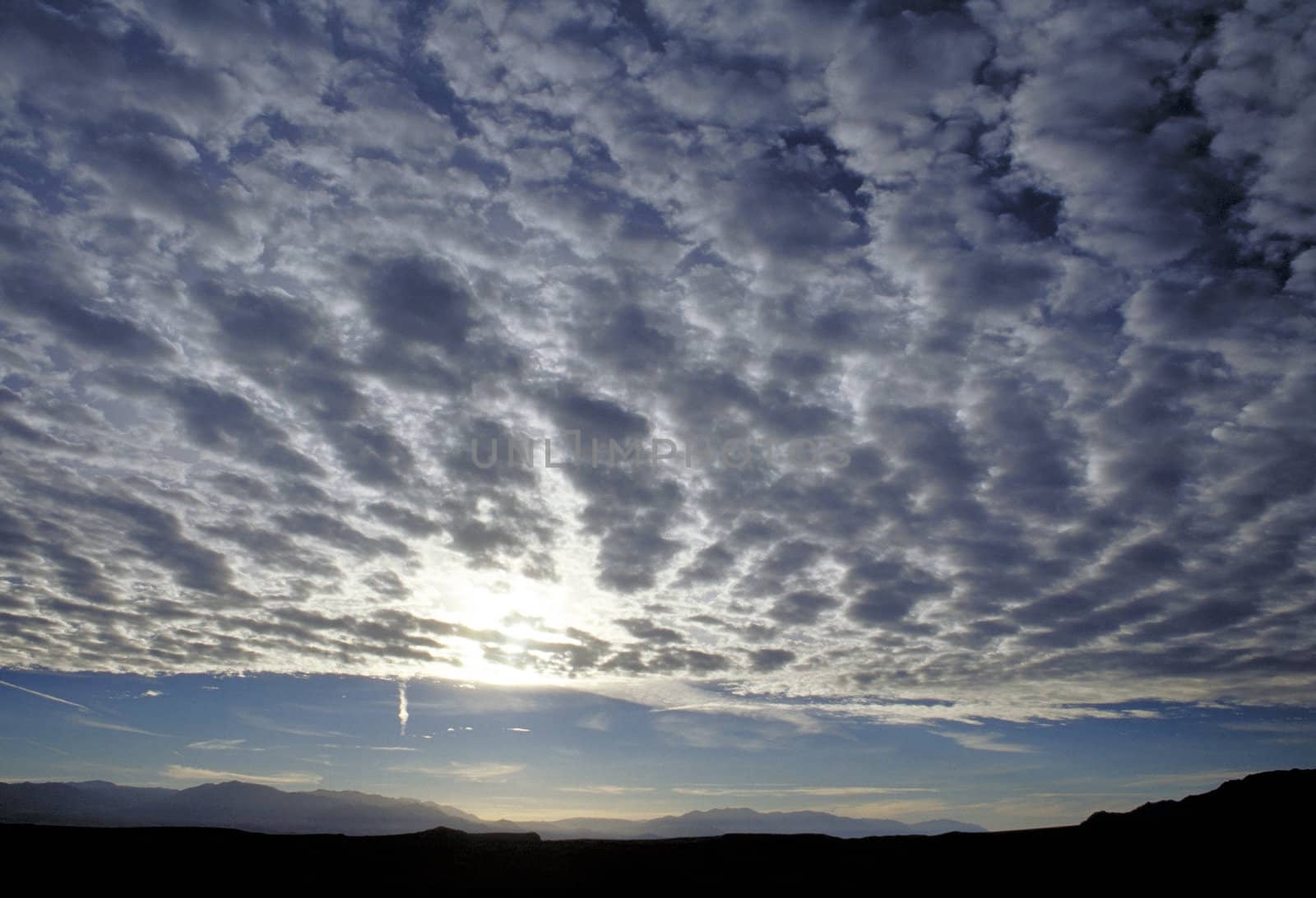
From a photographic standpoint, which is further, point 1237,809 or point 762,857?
point 1237,809

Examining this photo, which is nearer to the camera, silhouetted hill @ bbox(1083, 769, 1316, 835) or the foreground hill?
the foreground hill

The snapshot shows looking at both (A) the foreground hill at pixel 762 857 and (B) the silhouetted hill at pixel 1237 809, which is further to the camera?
(B) the silhouetted hill at pixel 1237 809

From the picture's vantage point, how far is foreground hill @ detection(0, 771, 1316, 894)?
2878cm

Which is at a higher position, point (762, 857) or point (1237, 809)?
point (1237, 809)

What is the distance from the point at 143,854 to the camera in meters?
32.0

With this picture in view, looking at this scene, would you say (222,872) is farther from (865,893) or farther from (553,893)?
(865,893)

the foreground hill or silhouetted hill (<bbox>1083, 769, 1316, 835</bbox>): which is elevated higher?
silhouetted hill (<bbox>1083, 769, 1316, 835</bbox>)

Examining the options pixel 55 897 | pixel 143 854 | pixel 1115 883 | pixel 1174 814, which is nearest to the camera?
pixel 55 897

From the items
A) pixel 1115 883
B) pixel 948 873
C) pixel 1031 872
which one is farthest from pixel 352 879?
pixel 1115 883

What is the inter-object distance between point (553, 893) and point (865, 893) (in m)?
13.6

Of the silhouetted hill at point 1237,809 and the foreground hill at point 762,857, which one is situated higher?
the silhouetted hill at point 1237,809

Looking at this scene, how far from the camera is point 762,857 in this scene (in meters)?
33.5

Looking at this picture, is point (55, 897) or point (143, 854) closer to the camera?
point (55, 897)

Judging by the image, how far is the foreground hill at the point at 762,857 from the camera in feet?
94.4
